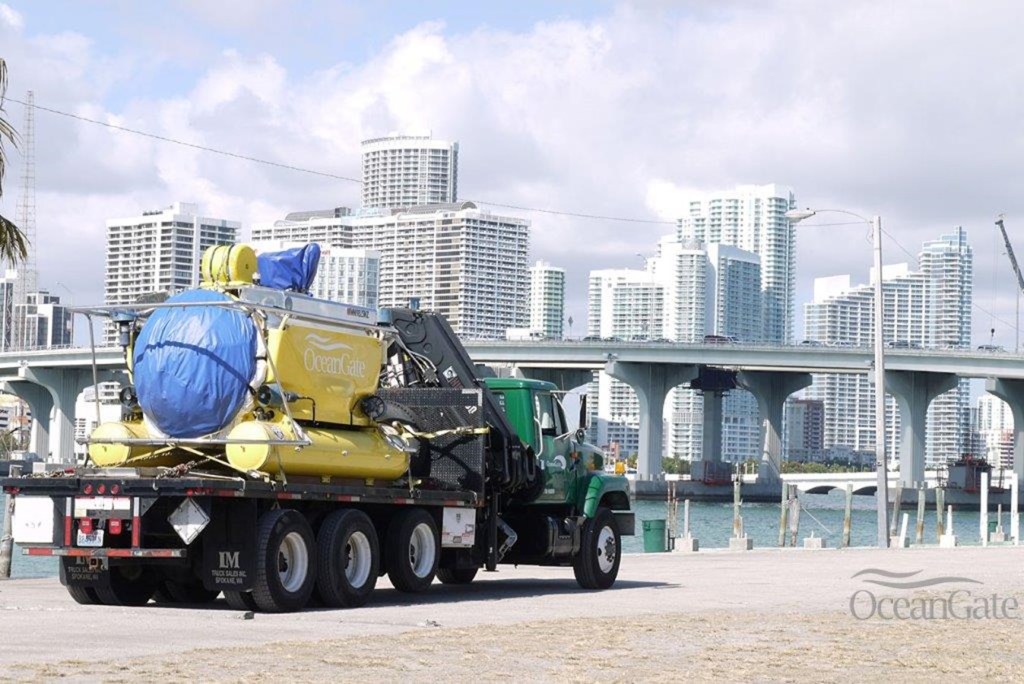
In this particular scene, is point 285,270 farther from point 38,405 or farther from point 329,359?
point 38,405

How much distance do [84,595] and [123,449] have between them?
182cm

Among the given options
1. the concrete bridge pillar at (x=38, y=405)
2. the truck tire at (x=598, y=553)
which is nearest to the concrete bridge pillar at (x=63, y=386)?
the concrete bridge pillar at (x=38, y=405)

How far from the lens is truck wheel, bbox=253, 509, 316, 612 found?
1886 centimetres

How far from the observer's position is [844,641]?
16531mm

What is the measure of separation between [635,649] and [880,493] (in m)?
30.5

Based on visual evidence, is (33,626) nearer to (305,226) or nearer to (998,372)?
(998,372)

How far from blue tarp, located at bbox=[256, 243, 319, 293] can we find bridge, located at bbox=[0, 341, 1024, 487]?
280 feet

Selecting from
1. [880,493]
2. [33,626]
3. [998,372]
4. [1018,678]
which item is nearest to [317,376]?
[33,626]

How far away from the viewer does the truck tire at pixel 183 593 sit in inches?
837

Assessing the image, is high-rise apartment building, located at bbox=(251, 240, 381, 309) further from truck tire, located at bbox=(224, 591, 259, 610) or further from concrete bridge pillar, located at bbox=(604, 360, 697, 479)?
truck tire, located at bbox=(224, 591, 259, 610)

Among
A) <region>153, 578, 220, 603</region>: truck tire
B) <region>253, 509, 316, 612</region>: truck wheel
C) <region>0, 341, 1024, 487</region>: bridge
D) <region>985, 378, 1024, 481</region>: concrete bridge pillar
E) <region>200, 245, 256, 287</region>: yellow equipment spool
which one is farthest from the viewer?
<region>985, 378, 1024, 481</region>: concrete bridge pillar

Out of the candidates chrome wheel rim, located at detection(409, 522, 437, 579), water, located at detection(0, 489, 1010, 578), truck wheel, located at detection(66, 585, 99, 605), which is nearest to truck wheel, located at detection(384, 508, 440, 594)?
chrome wheel rim, located at detection(409, 522, 437, 579)

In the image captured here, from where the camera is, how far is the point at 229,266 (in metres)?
20.1

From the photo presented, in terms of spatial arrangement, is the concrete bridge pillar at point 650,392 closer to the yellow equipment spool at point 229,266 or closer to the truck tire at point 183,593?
the truck tire at point 183,593
